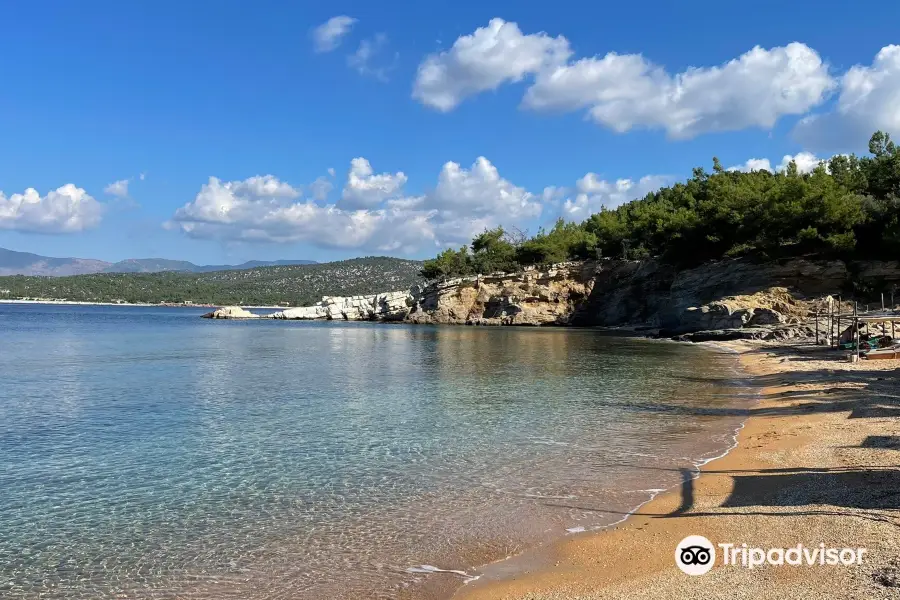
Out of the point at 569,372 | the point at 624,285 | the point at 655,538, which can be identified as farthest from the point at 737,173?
the point at 655,538

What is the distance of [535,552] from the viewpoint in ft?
25.4

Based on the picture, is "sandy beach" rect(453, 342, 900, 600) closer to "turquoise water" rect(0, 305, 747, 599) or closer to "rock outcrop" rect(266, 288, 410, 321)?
"turquoise water" rect(0, 305, 747, 599)

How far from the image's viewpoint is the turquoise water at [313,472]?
7535mm

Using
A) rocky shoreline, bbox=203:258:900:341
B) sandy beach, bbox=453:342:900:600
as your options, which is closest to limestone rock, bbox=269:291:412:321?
rocky shoreline, bbox=203:258:900:341

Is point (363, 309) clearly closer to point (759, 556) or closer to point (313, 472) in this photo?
point (313, 472)

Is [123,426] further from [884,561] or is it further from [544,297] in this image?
[544,297]

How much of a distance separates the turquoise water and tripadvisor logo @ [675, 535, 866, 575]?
5.97 feet

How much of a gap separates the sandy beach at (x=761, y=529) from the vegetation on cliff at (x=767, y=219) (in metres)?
45.2

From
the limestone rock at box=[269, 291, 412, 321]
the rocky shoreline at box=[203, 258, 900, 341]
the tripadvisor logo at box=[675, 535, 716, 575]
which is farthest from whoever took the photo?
the limestone rock at box=[269, 291, 412, 321]

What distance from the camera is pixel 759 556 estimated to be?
677 centimetres

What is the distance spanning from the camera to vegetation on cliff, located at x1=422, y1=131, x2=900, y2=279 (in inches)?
2047

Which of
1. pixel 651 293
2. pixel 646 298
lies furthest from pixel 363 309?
pixel 651 293

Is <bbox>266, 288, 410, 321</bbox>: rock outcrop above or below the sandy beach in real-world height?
above

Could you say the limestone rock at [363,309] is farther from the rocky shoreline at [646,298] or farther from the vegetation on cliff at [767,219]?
the vegetation on cliff at [767,219]
